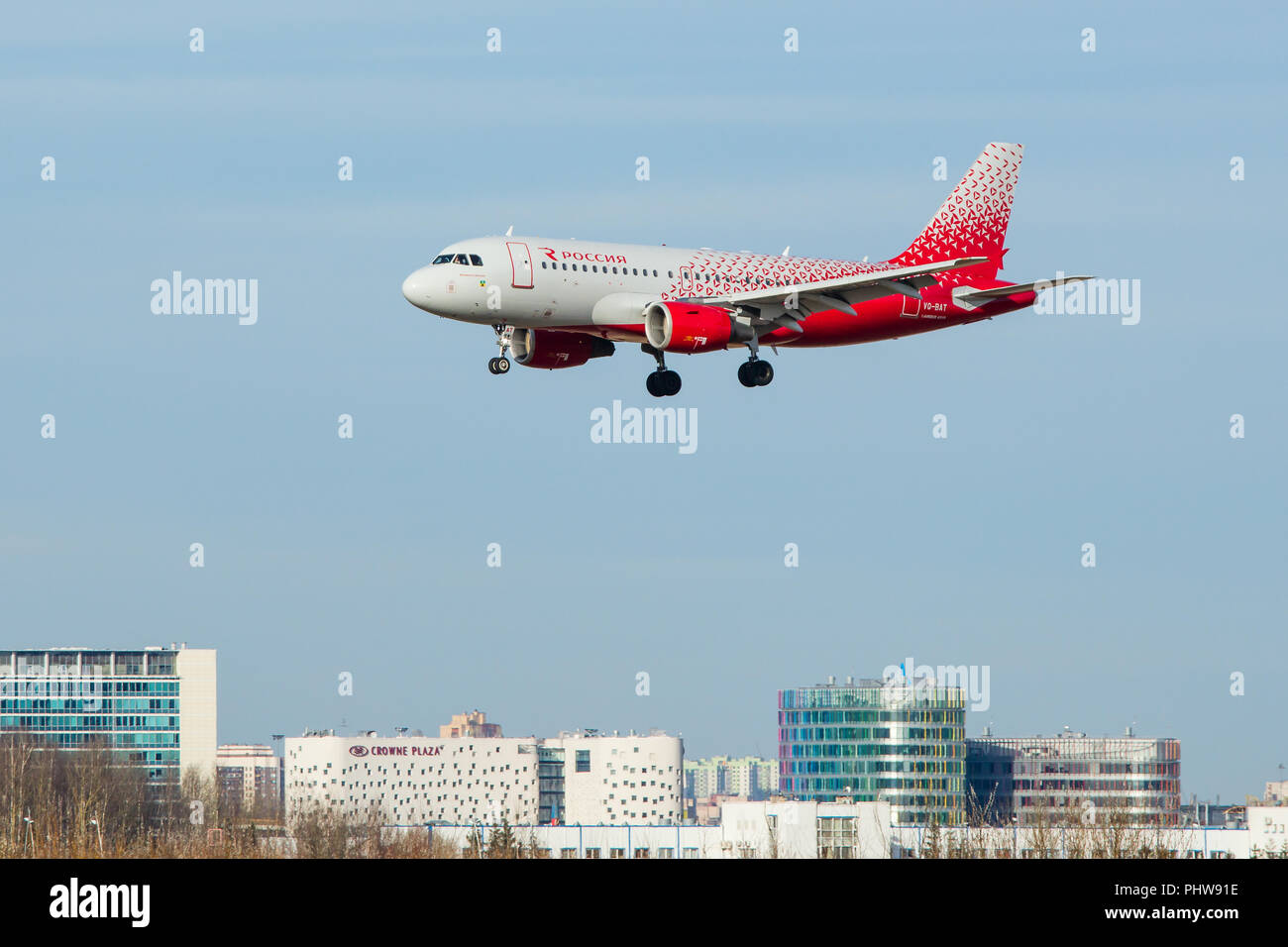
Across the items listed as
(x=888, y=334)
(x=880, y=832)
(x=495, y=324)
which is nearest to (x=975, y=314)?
(x=888, y=334)

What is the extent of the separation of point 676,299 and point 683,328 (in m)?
2.17

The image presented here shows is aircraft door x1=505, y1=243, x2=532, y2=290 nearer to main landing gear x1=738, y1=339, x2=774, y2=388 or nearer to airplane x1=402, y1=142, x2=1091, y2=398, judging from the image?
airplane x1=402, y1=142, x2=1091, y2=398

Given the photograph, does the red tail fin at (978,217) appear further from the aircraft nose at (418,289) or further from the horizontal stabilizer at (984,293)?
the aircraft nose at (418,289)

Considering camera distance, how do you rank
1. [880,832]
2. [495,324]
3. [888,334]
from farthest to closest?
[880,832], [888,334], [495,324]

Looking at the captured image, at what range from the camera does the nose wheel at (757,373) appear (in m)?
67.7

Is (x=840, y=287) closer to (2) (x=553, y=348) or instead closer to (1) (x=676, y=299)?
(1) (x=676, y=299)

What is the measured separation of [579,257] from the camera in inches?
2491

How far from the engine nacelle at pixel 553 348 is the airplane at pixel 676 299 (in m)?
0.03

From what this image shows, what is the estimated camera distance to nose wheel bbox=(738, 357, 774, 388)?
6769 cm

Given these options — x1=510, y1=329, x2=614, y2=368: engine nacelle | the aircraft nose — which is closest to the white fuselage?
the aircraft nose

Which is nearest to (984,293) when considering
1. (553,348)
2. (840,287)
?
(840,287)

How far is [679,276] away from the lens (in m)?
65.9
